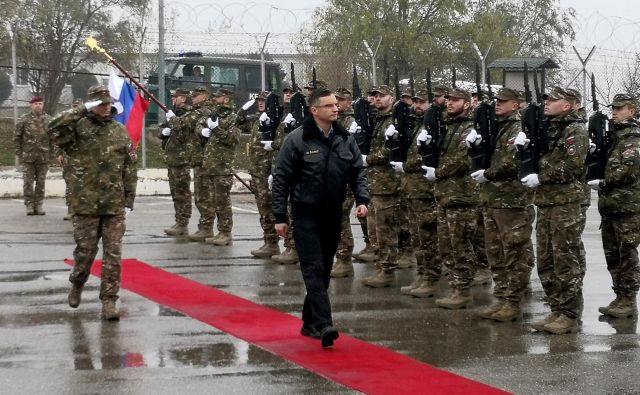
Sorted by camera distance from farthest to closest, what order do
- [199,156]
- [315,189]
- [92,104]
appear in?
1. [199,156]
2. [92,104]
3. [315,189]

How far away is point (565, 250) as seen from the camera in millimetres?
10133

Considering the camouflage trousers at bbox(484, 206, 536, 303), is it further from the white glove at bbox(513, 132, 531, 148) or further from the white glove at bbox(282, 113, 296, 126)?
the white glove at bbox(282, 113, 296, 126)

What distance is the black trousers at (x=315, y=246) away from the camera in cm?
972

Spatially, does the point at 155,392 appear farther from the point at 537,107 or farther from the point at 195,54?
the point at 195,54

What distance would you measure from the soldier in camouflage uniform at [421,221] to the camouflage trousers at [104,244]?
2.95 m

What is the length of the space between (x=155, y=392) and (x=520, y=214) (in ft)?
12.9

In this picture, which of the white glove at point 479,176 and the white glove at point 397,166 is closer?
the white glove at point 479,176

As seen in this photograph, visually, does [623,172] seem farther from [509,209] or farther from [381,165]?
[381,165]

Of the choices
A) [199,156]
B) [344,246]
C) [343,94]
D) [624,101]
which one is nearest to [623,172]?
[624,101]

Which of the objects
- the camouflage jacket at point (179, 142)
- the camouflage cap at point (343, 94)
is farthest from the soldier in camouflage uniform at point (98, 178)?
the camouflage jacket at point (179, 142)

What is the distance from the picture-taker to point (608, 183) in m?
10.8

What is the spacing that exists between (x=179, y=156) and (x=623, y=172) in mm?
7745

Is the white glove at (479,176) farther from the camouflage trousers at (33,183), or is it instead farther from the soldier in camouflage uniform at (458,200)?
the camouflage trousers at (33,183)

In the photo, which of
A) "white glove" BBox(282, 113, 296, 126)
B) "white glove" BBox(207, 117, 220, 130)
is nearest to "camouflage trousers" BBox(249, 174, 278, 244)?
"white glove" BBox(282, 113, 296, 126)
